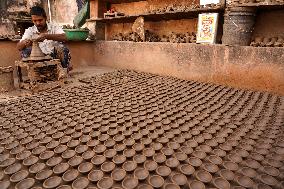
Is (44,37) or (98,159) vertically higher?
(44,37)

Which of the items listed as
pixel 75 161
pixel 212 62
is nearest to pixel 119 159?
pixel 75 161

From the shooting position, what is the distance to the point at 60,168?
1.56 meters

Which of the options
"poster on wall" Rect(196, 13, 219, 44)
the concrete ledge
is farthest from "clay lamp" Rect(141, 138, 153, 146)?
"poster on wall" Rect(196, 13, 219, 44)

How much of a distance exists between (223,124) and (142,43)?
132 inches

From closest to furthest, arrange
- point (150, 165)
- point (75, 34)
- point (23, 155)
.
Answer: point (150, 165) < point (23, 155) < point (75, 34)

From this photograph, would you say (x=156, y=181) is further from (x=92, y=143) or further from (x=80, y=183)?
(x=92, y=143)

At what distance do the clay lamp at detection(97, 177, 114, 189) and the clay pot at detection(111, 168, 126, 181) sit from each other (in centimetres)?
3

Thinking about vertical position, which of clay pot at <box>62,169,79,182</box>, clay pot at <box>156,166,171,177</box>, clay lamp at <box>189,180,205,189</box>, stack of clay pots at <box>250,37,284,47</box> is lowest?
clay pot at <box>62,169,79,182</box>

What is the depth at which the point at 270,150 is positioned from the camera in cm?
178

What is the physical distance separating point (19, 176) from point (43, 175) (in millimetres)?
168

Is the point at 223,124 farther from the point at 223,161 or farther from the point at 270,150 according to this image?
the point at 223,161

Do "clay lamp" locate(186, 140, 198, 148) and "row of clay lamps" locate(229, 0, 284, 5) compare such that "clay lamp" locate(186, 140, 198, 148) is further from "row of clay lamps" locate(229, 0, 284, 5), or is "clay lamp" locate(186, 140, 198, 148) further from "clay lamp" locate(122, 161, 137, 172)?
"row of clay lamps" locate(229, 0, 284, 5)

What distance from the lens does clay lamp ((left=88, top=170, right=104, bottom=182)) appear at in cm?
142

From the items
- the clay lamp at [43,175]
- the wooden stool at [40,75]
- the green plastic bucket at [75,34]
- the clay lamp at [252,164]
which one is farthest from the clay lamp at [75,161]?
the green plastic bucket at [75,34]
